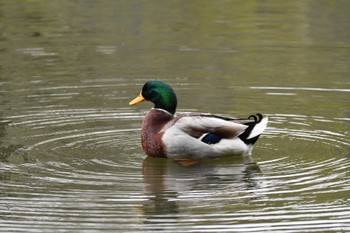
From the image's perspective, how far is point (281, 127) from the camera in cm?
1367

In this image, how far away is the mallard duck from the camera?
12.3 m

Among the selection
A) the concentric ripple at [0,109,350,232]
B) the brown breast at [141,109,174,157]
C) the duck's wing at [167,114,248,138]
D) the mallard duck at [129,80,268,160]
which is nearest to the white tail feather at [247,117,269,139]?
the mallard duck at [129,80,268,160]

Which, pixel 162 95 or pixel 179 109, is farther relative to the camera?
pixel 179 109

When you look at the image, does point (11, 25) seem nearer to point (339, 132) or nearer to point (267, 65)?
point (267, 65)

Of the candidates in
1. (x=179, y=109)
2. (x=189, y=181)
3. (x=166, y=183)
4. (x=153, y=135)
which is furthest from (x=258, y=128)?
(x=179, y=109)

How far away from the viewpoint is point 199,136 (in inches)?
485

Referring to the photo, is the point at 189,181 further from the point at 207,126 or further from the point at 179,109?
the point at 179,109

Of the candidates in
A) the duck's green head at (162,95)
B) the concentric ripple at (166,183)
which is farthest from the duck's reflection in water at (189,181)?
the duck's green head at (162,95)

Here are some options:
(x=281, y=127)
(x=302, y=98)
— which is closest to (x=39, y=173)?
(x=281, y=127)

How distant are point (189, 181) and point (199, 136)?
1.00 meters

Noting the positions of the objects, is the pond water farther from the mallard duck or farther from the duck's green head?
the duck's green head

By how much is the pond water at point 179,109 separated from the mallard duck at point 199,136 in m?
0.16

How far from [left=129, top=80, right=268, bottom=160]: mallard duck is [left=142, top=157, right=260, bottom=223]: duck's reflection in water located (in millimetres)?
109

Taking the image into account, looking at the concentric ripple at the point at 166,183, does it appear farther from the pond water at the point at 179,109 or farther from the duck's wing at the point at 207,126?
the duck's wing at the point at 207,126
